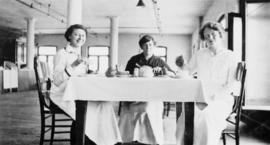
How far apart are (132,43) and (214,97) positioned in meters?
18.0

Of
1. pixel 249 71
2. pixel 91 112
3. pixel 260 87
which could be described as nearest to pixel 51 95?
pixel 91 112

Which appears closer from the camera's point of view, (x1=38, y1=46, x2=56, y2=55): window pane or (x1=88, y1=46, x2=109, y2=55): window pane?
(x1=88, y1=46, x2=109, y2=55): window pane

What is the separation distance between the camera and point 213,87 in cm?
294

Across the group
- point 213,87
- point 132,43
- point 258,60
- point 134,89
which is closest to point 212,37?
point 213,87

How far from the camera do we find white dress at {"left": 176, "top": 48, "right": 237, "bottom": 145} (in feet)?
9.33

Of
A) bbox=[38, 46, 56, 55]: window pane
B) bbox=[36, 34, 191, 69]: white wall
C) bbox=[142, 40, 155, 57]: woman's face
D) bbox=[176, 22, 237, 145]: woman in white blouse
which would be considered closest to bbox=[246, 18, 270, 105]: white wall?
bbox=[142, 40, 155, 57]: woman's face

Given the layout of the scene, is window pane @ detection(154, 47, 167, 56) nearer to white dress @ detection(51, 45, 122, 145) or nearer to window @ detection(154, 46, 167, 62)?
window @ detection(154, 46, 167, 62)

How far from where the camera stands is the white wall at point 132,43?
67.0 feet

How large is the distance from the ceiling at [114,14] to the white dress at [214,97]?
7261 millimetres

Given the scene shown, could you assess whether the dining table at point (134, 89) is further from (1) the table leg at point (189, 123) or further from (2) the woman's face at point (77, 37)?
(2) the woman's face at point (77, 37)

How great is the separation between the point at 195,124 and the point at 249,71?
4.45m

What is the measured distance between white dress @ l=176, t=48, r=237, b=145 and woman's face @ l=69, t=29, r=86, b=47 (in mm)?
1329

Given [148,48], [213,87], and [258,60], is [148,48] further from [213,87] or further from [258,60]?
[258,60]

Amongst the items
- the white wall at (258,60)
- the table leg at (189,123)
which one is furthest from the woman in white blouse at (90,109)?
the white wall at (258,60)
